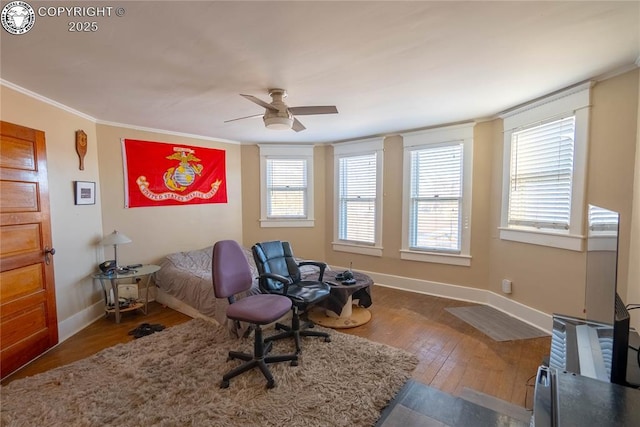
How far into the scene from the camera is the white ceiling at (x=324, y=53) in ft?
4.85

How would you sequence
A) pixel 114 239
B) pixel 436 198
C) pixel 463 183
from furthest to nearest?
1. pixel 436 198
2. pixel 463 183
3. pixel 114 239

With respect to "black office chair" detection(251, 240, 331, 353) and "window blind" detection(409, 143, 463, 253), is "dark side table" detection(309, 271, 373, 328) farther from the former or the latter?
"window blind" detection(409, 143, 463, 253)

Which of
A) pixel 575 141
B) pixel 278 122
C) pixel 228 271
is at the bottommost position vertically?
pixel 228 271

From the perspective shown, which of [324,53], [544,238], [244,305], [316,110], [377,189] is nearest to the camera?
[324,53]

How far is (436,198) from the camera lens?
391cm

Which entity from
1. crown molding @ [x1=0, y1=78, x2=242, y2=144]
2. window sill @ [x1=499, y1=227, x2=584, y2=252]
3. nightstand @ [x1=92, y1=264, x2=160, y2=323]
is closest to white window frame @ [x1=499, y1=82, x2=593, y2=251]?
window sill @ [x1=499, y1=227, x2=584, y2=252]

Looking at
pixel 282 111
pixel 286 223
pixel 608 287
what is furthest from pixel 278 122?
pixel 286 223

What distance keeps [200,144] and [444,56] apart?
3556 mm

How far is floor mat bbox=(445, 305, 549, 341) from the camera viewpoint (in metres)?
2.78

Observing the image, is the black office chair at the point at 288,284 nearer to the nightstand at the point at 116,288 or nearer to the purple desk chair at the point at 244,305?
the purple desk chair at the point at 244,305

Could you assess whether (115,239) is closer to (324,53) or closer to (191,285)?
(191,285)

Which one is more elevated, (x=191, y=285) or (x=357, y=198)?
(x=357, y=198)

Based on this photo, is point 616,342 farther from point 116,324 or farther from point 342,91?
point 116,324

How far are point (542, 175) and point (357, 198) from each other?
7.87 feet
